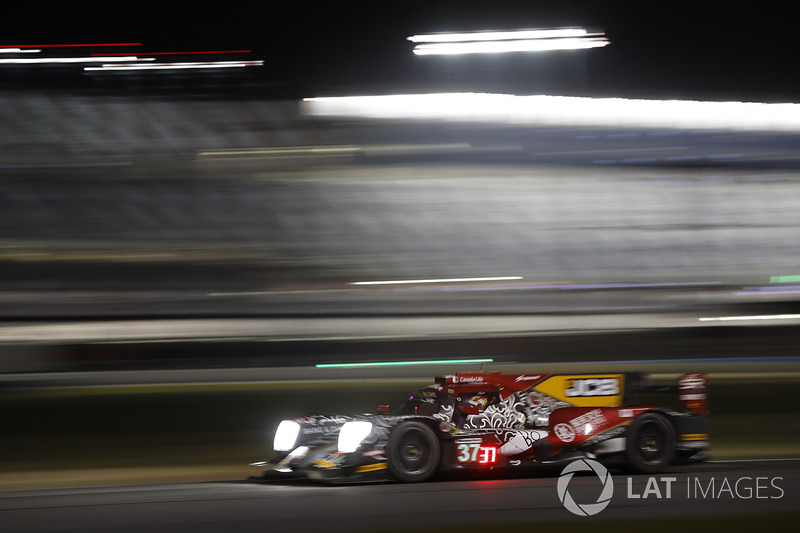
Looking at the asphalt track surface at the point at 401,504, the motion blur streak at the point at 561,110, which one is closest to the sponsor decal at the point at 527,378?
the asphalt track surface at the point at 401,504

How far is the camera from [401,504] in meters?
4.80

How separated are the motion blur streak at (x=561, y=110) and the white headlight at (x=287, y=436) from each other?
16.1 m

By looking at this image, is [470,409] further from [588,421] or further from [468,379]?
[588,421]

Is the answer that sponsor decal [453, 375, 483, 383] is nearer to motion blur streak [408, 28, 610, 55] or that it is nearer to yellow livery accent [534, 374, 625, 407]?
yellow livery accent [534, 374, 625, 407]

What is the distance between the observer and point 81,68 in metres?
20.9

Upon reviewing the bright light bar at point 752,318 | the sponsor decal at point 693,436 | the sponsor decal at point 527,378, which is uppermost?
the bright light bar at point 752,318

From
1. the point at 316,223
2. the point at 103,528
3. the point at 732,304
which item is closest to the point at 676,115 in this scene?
the point at 732,304

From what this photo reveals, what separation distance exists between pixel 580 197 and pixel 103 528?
18.4m

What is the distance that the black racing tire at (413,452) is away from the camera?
5.40 meters

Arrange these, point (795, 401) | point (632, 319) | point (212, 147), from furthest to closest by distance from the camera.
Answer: point (212, 147), point (632, 319), point (795, 401)

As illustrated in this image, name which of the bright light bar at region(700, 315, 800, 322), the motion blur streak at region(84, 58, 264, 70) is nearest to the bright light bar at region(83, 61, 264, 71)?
the motion blur streak at region(84, 58, 264, 70)

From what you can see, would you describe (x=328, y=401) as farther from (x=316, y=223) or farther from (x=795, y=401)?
(x=316, y=223)

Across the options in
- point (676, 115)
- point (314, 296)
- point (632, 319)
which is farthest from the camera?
point (676, 115)
